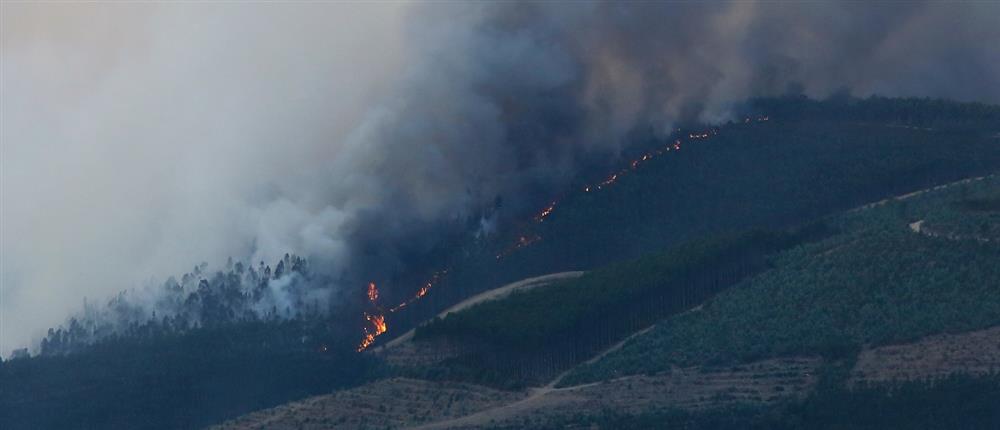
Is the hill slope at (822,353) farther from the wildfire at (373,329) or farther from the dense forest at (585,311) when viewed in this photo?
the wildfire at (373,329)

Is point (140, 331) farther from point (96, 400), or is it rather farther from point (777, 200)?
point (777, 200)

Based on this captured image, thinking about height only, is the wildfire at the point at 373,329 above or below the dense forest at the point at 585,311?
above

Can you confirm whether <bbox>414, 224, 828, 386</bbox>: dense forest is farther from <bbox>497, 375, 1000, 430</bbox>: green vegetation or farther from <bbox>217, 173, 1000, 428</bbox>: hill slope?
<bbox>497, 375, 1000, 430</bbox>: green vegetation

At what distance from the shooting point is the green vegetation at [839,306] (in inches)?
3219

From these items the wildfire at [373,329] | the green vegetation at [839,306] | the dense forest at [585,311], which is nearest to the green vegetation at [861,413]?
the green vegetation at [839,306]

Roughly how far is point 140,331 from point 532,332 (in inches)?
681

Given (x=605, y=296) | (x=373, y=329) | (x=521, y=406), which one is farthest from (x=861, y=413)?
(x=373, y=329)

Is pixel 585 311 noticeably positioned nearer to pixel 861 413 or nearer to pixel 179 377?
pixel 861 413

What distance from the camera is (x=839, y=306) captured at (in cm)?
8388

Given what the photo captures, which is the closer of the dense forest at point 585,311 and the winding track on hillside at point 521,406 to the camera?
the winding track on hillside at point 521,406

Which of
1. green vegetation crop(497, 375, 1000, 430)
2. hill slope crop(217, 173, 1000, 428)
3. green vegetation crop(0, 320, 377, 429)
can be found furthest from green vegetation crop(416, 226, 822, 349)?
green vegetation crop(497, 375, 1000, 430)

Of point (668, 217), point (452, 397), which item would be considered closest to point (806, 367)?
point (452, 397)

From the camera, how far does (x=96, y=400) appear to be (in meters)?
88.0

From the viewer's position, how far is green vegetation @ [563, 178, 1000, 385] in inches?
3219
